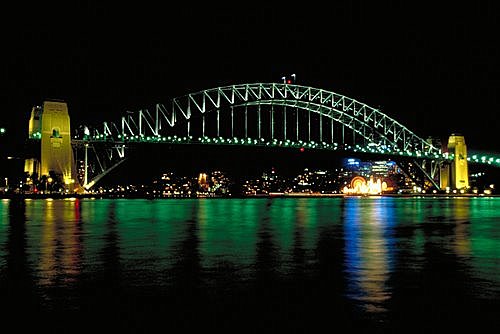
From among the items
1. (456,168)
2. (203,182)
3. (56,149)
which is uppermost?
(56,149)

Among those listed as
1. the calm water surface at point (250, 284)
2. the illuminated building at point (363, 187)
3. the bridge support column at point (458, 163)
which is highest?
the bridge support column at point (458, 163)

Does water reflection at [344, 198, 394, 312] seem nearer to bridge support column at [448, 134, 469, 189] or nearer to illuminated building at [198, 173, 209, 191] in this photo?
bridge support column at [448, 134, 469, 189]

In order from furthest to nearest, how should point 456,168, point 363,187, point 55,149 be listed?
point 363,187 < point 456,168 < point 55,149

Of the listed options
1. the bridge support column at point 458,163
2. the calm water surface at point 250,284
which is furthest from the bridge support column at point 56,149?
the calm water surface at point 250,284

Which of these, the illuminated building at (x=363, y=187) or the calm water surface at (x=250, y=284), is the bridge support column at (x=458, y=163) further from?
the calm water surface at (x=250, y=284)

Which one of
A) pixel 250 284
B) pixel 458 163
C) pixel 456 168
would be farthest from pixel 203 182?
pixel 250 284

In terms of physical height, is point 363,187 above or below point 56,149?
below

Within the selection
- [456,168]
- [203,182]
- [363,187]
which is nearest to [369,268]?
[456,168]

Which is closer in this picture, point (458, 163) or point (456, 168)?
point (456, 168)

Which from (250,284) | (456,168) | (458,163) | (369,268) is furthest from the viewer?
(458,163)

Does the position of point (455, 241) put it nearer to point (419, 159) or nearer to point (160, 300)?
point (160, 300)

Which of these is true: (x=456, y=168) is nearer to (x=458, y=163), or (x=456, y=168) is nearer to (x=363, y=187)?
(x=458, y=163)

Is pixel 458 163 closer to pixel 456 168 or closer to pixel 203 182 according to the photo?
pixel 456 168

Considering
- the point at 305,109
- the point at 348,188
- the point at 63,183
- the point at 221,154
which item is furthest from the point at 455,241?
the point at 348,188
